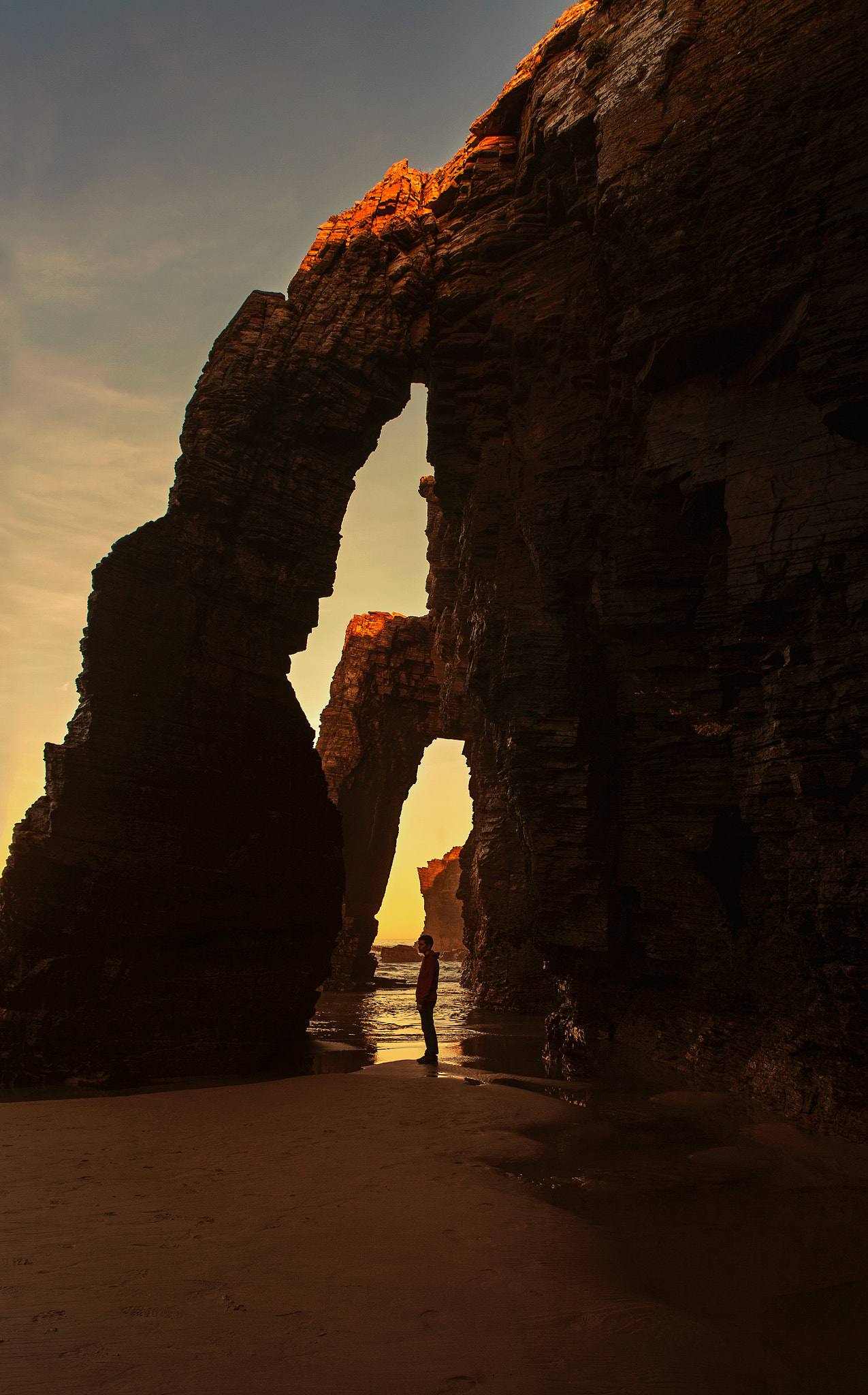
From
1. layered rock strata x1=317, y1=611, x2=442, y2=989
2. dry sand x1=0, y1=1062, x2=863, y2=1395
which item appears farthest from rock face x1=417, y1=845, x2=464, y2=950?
dry sand x1=0, y1=1062, x2=863, y2=1395

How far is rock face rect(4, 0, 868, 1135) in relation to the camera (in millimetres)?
9438

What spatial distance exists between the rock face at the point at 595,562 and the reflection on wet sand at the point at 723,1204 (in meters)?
0.87

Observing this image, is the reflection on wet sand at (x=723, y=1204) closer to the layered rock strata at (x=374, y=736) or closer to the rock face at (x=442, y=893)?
the layered rock strata at (x=374, y=736)

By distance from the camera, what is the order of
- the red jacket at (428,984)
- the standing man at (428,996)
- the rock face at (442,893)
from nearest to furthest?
the standing man at (428,996)
the red jacket at (428,984)
the rock face at (442,893)

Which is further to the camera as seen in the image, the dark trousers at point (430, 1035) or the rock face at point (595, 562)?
the dark trousers at point (430, 1035)

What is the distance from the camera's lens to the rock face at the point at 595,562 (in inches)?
372

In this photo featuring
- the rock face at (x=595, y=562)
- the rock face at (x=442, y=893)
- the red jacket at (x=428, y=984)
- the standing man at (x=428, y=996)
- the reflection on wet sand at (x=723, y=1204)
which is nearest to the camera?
the reflection on wet sand at (x=723, y=1204)

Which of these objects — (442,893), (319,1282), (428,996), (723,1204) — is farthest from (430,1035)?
(442,893)

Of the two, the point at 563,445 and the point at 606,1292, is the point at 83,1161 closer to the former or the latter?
the point at 606,1292

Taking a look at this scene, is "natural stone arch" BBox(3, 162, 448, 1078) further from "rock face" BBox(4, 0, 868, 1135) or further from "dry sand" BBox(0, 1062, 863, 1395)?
"dry sand" BBox(0, 1062, 863, 1395)

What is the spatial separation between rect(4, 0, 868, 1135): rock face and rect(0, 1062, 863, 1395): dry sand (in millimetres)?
4582

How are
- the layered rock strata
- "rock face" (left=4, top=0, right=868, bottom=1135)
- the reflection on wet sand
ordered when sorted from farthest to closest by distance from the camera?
the layered rock strata < "rock face" (left=4, top=0, right=868, bottom=1135) < the reflection on wet sand

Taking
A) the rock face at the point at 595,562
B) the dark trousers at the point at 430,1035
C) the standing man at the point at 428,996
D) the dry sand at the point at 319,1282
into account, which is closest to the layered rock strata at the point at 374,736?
the rock face at the point at 595,562

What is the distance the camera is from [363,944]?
35.2m
